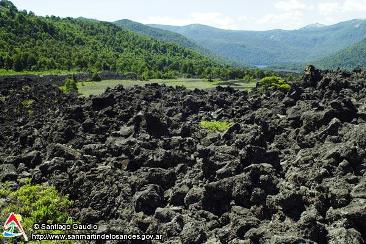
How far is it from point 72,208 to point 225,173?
7.91 metres

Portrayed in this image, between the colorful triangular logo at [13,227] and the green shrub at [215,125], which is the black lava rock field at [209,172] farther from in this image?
the green shrub at [215,125]

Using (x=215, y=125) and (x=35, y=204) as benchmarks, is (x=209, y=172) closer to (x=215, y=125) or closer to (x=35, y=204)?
(x=35, y=204)

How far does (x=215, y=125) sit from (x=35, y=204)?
70.0ft

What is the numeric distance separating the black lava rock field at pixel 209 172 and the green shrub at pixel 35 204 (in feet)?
2.07

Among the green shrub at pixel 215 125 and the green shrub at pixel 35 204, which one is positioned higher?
the green shrub at pixel 215 125

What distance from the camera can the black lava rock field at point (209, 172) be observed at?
16.5m

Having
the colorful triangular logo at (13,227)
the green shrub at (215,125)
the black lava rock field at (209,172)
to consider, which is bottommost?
Result: the colorful triangular logo at (13,227)

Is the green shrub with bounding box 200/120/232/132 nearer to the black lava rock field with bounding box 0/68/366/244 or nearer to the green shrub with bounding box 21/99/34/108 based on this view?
the black lava rock field with bounding box 0/68/366/244

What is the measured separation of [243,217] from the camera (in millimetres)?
17281

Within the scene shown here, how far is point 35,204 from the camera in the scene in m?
22.8

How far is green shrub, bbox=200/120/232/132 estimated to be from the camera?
39.9 meters

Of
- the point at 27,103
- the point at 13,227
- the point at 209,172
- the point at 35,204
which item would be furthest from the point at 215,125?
the point at 27,103

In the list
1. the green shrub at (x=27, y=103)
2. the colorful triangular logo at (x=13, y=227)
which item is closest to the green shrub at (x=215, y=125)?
the colorful triangular logo at (x=13, y=227)

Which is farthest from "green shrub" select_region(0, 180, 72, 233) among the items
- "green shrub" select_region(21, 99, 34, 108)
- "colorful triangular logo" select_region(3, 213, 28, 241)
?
"green shrub" select_region(21, 99, 34, 108)
